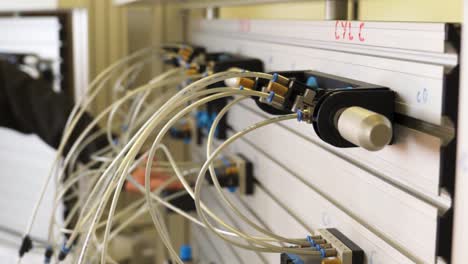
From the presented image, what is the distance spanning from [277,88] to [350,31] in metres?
0.19

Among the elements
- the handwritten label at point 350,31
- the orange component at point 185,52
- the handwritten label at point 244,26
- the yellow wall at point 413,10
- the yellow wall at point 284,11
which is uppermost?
the yellow wall at point 284,11

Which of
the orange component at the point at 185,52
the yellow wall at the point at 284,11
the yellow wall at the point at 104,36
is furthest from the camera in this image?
the yellow wall at the point at 104,36

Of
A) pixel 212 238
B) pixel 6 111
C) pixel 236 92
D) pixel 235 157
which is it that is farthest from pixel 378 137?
pixel 6 111

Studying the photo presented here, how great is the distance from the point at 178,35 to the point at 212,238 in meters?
0.75

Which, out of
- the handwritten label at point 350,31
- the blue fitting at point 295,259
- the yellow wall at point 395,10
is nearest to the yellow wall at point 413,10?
the yellow wall at point 395,10

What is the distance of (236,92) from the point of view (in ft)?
2.61

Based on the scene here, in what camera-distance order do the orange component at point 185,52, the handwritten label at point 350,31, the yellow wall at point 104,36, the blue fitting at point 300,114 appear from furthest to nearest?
the yellow wall at point 104,36 → the orange component at point 185,52 → the handwritten label at point 350,31 → the blue fitting at point 300,114

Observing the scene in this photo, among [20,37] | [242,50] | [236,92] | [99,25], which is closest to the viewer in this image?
[236,92]

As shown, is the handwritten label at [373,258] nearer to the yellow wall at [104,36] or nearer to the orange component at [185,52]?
the orange component at [185,52]

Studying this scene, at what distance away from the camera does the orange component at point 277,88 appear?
771mm

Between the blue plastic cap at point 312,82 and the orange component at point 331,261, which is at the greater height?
the blue plastic cap at point 312,82

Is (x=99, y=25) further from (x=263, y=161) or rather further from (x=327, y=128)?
(x=327, y=128)

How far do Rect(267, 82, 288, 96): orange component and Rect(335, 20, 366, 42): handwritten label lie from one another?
0.16 m

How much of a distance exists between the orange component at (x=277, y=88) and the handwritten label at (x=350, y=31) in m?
0.16
